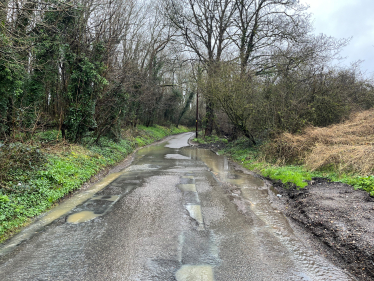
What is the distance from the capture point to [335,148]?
396 inches

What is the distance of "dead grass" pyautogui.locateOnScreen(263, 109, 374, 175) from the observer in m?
8.66

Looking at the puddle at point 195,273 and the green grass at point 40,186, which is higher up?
the green grass at point 40,186

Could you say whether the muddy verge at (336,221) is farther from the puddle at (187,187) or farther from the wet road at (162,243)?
the puddle at (187,187)

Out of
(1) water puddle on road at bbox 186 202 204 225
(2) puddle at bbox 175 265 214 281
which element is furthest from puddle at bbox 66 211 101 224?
(2) puddle at bbox 175 265 214 281

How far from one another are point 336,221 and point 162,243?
11.9 feet

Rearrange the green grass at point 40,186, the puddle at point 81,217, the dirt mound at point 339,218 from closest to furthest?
the dirt mound at point 339,218 → the green grass at point 40,186 → the puddle at point 81,217

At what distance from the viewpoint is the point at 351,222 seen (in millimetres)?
5133

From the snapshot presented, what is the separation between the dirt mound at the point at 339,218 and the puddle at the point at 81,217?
4.70m

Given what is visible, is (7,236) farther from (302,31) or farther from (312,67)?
(302,31)

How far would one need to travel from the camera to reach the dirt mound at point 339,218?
4.14 metres

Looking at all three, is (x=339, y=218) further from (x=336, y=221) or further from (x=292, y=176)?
(x=292, y=176)

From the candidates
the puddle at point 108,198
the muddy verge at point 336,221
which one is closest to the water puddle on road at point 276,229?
the muddy verge at point 336,221

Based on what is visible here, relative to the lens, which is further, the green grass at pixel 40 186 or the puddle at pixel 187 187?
the puddle at pixel 187 187

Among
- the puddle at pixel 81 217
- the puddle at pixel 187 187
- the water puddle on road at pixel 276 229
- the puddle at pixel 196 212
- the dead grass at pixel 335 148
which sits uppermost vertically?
the dead grass at pixel 335 148
